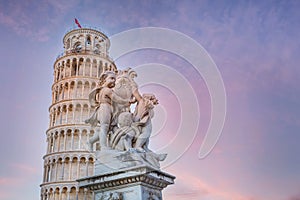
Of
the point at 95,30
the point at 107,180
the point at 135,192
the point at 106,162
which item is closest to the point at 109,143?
the point at 106,162

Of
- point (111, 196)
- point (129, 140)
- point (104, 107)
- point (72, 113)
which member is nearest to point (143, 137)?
point (129, 140)

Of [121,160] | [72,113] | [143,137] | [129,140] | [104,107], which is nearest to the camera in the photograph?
[121,160]

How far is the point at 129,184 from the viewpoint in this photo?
6.67 meters

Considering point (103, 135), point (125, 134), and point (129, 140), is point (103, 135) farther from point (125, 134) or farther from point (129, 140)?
point (129, 140)

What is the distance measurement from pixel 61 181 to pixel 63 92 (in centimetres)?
1679

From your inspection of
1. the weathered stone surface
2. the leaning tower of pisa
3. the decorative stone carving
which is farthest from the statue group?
the leaning tower of pisa

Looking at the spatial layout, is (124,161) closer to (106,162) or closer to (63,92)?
(106,162)

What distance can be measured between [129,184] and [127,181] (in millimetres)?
77

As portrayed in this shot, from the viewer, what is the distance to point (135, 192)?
21.5 feet

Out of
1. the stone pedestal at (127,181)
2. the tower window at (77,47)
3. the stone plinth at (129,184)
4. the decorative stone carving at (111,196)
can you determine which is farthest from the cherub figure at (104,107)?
the tower window at (77,47)

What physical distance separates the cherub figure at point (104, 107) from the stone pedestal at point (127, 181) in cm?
60

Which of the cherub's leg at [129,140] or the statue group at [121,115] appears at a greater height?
the statue group at [121,115]

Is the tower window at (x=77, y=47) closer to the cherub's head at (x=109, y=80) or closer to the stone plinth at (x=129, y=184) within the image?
the cherub's head at (x=109, y=80)

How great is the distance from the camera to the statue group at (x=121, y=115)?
7.48 meters
